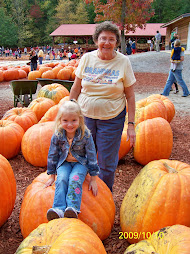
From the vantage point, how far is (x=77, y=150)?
6.91 feet

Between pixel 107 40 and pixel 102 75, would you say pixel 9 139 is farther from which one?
pixel 107 40

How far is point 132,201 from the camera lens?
7.08ft

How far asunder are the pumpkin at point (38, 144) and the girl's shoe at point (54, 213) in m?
1.70

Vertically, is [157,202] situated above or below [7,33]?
below

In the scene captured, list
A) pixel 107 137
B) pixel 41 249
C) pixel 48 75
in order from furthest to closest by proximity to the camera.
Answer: pixel 48 75 < pixel 107 137 < pixel 41 249

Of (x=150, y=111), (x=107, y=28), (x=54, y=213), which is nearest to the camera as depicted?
(x=54, y=213)

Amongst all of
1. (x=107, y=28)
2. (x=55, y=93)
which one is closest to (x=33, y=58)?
(x=55, y=93)

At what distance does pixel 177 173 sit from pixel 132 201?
0.48 meters

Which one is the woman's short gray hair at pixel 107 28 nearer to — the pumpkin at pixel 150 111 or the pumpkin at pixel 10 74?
the pumpkin at pixel 150 111

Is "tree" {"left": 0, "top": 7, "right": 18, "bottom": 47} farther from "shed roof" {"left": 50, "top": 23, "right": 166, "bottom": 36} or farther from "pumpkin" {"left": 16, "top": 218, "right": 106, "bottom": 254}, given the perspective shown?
"pumpkin" {"left": 16, "top": 218, "right": 106, "bottom": 254}

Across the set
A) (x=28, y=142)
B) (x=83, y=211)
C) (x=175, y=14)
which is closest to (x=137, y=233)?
(x=83, y=211)

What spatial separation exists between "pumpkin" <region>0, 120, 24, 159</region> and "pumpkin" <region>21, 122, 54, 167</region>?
24 centimetres

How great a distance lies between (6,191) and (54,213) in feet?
2.34

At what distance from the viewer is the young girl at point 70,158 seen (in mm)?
1908
